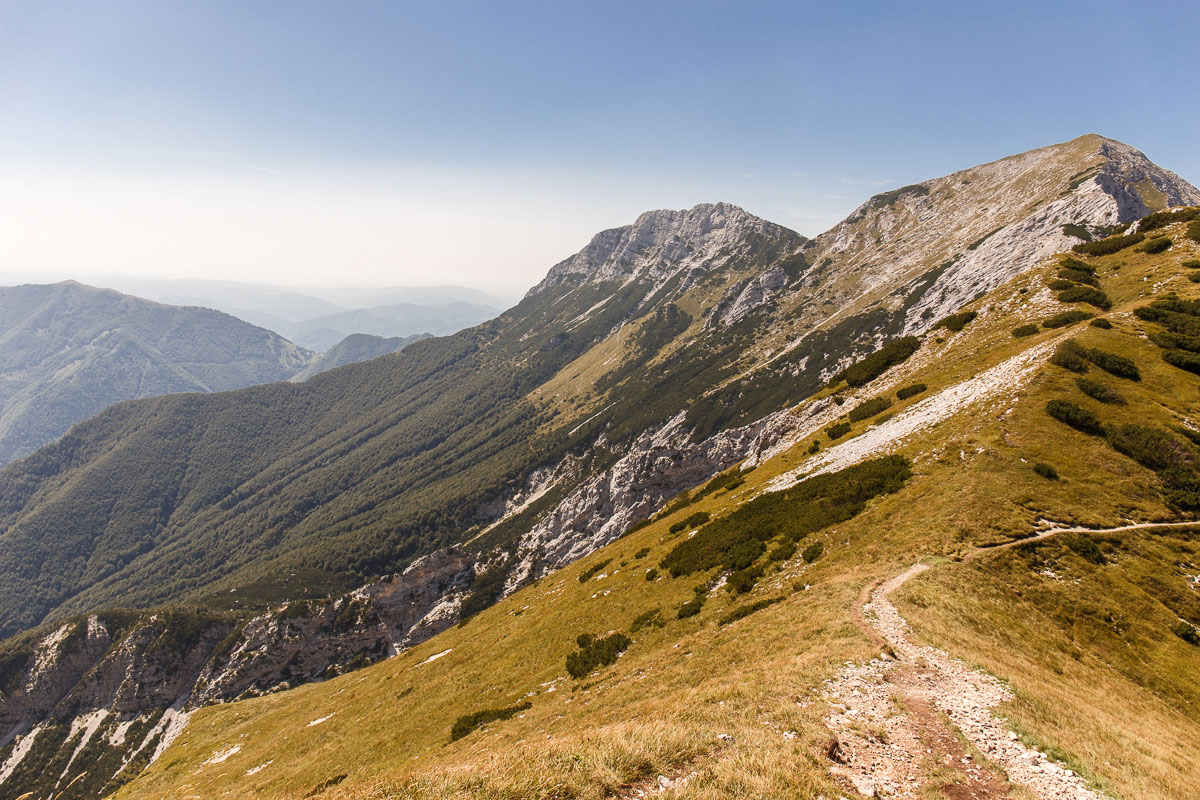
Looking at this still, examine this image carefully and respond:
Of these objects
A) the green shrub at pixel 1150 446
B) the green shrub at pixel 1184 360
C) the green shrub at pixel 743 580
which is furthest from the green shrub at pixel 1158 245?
the green shrub at pixel 743 580

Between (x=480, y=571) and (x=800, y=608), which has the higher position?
(x=800, y=608)

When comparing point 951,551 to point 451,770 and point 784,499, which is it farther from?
point 451,770

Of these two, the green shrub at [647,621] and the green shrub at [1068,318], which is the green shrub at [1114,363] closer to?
the green shrub at [1068,318]

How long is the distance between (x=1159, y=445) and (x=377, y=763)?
55.7 m

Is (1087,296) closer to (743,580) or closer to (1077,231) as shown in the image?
(743,580)

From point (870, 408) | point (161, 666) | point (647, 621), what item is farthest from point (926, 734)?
point (161, 666)

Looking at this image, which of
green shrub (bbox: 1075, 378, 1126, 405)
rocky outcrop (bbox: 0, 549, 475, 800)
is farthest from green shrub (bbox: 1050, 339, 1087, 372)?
rocky outcrop (bbox: 0, 549, 475, 800)

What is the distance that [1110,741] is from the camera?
47.1ft

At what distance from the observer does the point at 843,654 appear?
61.5ft

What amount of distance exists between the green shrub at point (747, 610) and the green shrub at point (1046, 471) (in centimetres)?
1767

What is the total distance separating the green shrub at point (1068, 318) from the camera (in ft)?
151

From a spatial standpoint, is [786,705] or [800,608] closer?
[786,705]

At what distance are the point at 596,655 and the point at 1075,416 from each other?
36.8 meters

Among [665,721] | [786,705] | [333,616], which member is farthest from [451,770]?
[333,616]
